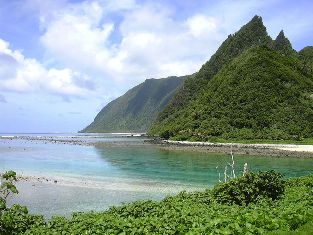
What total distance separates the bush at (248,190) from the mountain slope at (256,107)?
12012cm

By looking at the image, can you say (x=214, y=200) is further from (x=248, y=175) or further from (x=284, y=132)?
(x=284, y=132)

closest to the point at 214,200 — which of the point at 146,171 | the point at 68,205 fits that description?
the point at 68,205

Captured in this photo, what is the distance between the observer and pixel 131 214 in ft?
83.0

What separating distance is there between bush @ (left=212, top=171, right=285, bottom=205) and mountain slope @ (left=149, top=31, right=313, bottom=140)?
120 metres

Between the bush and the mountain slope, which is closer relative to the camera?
the bush

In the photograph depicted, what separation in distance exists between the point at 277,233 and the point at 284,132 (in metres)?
141

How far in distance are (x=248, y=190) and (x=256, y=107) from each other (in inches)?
5807

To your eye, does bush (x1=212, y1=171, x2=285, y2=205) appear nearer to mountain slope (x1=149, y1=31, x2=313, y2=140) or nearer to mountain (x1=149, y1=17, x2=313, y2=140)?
mountain slope (x1=149, y1=31, x2=313, y2=140)

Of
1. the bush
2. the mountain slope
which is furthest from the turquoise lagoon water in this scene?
the mountain slope

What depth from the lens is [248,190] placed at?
90.7 ft

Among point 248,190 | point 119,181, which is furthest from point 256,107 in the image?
point 248,190

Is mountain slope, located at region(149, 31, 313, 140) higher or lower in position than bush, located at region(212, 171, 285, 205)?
higher

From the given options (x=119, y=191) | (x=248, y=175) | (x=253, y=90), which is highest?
(x=253, y=90)

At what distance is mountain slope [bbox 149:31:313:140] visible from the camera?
156 m
